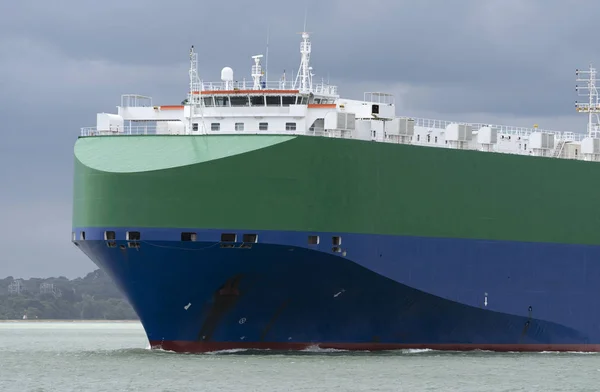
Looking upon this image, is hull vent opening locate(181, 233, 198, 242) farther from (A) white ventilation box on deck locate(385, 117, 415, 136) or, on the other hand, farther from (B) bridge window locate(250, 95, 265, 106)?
(A) white ventilation box on deck locate(385, 117, 415, 136)

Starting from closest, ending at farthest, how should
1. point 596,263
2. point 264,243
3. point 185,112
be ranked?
point 264,243, point 185,112, point 596,263

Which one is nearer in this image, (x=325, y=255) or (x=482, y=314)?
(x=325, y=255)

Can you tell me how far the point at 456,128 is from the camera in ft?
178

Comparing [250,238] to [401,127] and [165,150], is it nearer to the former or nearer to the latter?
[165,150]

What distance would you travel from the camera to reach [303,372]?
44.3 m

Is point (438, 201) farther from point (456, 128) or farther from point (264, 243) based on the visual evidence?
point (264, 243)

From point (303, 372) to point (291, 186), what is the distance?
7124 mm

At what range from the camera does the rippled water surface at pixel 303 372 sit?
1640 inches

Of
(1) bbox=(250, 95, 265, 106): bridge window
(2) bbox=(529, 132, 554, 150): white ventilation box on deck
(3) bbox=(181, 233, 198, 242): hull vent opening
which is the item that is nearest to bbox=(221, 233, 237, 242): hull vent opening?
(3) bbox=(181, 233, 198, 242): hull vent opening

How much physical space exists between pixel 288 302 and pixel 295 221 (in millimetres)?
2770

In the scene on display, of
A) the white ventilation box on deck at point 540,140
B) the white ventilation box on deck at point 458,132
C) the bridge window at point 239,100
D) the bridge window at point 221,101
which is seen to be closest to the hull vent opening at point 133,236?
the bridge window at point 221,101

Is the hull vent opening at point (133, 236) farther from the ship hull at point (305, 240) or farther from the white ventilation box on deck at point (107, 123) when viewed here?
the white ventilation box on deck at point (107, 123)

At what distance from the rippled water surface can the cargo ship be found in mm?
1329


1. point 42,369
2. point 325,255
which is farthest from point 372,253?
point 42,369
